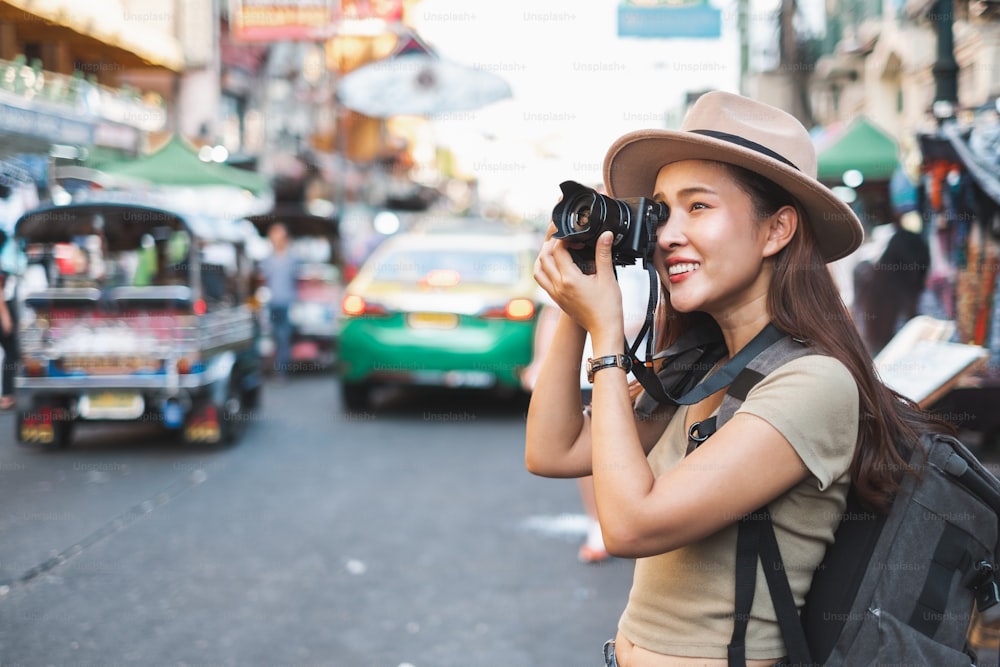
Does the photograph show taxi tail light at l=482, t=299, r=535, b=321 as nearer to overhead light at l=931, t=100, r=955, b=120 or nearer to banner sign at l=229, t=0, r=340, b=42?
overhead light at l=931, t=100, r=955, b=120

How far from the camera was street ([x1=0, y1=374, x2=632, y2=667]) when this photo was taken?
404 centimetres

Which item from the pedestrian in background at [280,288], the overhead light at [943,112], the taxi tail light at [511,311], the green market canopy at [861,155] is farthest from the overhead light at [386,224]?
the overhead light at [943,112]

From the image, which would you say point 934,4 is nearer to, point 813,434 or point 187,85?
point 813,434

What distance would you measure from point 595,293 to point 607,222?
0.41 ft

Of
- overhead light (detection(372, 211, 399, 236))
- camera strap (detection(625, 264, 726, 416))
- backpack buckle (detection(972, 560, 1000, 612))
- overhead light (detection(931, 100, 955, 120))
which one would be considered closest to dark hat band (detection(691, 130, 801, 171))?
camera strap (detection(625, 264, 726, 416))

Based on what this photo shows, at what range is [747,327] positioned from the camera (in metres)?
1.81

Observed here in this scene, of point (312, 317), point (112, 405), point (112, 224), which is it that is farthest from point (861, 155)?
point (112, 405)

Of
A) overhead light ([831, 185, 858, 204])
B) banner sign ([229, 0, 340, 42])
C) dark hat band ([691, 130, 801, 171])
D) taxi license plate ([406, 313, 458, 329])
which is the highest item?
banner sign ([229, 0, 340, 42])

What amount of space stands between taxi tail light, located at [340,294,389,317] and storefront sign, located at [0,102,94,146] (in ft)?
12.0

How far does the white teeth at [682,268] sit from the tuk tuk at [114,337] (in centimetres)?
650

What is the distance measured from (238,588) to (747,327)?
354 cm

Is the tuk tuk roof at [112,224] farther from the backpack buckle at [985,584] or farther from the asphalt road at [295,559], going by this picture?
the backpack buckle at [985,584]

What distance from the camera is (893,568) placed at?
1.62 metres

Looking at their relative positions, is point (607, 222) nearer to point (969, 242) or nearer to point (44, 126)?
point (969, 242)
